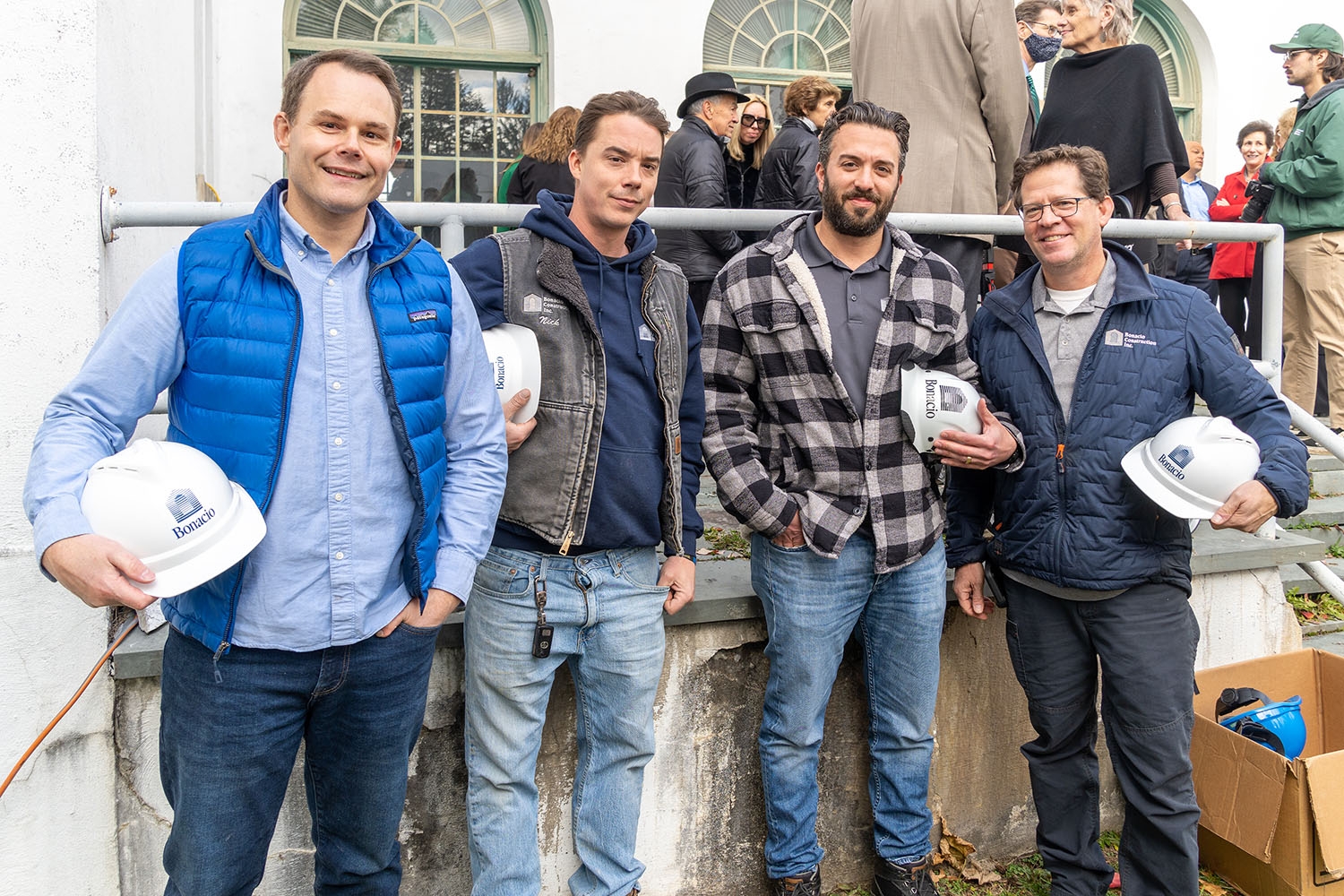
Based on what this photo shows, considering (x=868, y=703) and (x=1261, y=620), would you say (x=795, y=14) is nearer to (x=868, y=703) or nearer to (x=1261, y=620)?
(x=1261, y=620)

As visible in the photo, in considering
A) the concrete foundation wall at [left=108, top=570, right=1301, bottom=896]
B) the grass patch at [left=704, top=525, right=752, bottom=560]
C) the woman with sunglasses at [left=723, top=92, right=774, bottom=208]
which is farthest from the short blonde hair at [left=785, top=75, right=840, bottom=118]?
the concrete foundation wall at [left=108, top=570, right=1301, bottom=896]

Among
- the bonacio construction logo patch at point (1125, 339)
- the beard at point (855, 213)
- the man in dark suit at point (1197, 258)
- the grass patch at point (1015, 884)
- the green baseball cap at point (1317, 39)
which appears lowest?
the grass patch at point (1015, 884)

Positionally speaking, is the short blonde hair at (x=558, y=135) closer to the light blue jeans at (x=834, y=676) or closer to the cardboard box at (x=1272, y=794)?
the light blue jeans at (x=834, y=676)

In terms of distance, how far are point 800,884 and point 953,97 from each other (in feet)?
9.13

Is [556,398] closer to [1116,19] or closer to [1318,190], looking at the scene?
[1116,19]

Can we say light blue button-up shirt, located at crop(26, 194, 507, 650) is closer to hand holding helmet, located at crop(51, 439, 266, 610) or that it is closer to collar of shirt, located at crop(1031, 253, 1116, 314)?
hand holding helmet, located at crop(51, 439, 266, 610)

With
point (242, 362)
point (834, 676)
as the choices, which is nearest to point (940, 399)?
point (834, 676)

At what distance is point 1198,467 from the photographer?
275 cm

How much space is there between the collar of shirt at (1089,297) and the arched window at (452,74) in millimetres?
5416

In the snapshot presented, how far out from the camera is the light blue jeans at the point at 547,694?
2.65 metres

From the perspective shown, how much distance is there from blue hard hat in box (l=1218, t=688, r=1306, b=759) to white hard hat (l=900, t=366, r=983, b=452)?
1522 millimetres

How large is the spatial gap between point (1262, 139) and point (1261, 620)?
480 cm

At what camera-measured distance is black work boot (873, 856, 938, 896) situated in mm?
3236

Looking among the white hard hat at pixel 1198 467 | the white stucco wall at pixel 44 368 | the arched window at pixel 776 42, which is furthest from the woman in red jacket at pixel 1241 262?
the white stucco wall at pixel 44 368
